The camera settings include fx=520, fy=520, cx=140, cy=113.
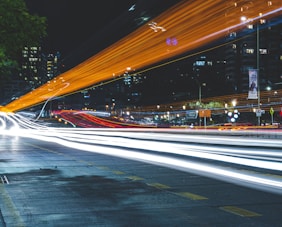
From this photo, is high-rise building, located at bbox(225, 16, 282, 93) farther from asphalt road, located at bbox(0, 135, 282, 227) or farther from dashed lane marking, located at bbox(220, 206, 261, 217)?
dashed lane marking, located at bbox(220, 206, 261, 217)

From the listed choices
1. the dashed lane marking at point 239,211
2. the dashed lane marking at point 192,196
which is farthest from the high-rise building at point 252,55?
the dashed lane marking at point 239,211

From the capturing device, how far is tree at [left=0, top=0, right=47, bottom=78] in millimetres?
11156

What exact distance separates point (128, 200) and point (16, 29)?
16.0 feet

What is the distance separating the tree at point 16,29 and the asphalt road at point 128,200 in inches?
120

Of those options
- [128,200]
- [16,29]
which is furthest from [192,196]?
[16,29]

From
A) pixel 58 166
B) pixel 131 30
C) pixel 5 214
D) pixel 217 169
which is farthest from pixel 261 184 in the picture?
pixel 131 30

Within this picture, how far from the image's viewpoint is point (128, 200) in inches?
369

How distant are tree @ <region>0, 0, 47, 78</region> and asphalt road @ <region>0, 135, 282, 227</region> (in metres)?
3.04

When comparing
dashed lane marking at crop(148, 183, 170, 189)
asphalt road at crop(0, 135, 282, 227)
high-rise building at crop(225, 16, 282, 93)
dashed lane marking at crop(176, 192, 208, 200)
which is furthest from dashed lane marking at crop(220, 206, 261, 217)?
high-rise building at crop(225, 16, 282, 93)

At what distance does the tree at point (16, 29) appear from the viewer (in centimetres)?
1116

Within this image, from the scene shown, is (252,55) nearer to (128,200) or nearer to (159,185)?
(159,185)

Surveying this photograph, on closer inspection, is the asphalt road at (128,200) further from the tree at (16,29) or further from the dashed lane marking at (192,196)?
the tree at (16,29)

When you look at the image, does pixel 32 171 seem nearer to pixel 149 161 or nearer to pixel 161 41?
pixel 149 161

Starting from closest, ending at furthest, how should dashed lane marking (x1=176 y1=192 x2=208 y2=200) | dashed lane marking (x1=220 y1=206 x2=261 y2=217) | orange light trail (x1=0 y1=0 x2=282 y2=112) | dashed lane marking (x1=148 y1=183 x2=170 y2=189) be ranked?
dashed lane marking (x1=220 y1=206 x2=261 y2=217) < dashed lane marking (x1=176 y1=192 x2=208 y2=200) < dashed lane marking (x1=148 y1=183 x2=170 y2=189) < orange light trail (x1=0 y1=0 x2=282 y2=112)
